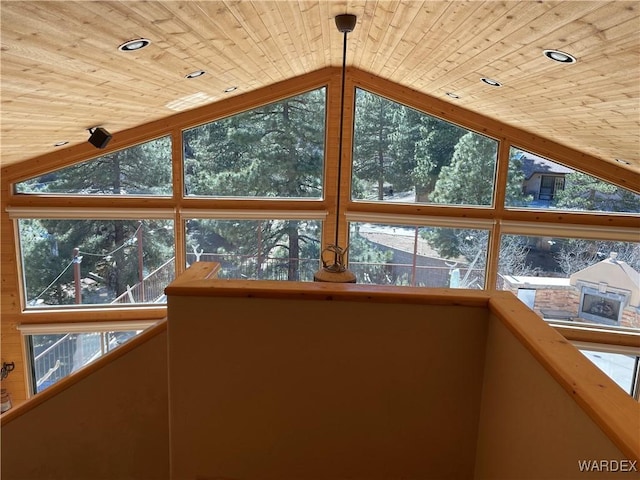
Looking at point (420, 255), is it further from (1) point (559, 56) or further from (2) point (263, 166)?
(1) point (559, 56)

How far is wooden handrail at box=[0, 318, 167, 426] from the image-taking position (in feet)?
7.70

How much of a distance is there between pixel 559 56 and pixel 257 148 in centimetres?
447

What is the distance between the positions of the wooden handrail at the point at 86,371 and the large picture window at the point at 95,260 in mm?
4307

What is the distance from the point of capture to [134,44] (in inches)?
111

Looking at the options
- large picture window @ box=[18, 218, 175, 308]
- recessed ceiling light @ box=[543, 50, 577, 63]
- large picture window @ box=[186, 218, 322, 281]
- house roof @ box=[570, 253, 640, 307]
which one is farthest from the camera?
large picture window @ box=[186, 218, 322, 281]

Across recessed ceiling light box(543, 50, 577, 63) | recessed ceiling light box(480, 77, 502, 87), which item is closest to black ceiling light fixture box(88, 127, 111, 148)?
recessed ceiling light box(480, 77, 502, 87)

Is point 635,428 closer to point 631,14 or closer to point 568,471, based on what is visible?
point 568,471

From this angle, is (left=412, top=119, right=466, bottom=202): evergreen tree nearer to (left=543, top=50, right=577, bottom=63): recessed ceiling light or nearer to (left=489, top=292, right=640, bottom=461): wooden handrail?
(left=543, top=50, right=577, bottom=63): recessed ceiling light

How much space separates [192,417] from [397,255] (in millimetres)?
5185

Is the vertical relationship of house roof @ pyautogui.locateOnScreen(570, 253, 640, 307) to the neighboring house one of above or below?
below

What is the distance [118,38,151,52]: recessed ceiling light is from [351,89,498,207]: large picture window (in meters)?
4.10

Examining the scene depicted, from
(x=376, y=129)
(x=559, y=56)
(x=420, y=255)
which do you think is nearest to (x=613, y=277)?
(x=420, y=255)

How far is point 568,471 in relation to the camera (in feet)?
3.69

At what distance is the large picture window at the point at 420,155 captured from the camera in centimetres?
656
